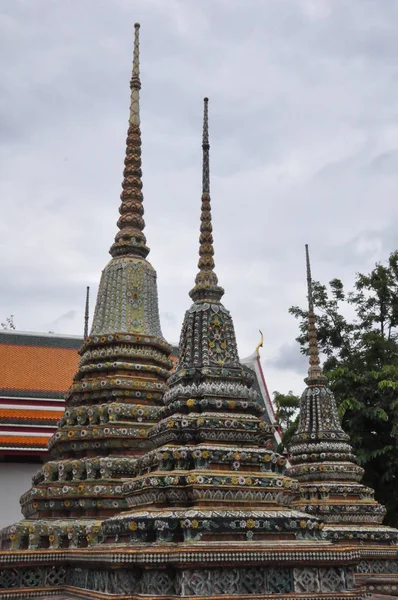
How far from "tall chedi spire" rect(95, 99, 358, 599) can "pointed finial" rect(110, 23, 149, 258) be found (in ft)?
15.4

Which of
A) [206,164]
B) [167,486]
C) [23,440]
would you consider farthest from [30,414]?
[167,486]

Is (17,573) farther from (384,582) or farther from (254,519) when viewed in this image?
(384,582)

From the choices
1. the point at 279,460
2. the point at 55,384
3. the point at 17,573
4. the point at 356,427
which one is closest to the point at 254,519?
the point at 279,460

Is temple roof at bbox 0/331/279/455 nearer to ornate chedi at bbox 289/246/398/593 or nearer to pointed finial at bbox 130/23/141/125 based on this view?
ornate chedi at bbox 289/246/398/593

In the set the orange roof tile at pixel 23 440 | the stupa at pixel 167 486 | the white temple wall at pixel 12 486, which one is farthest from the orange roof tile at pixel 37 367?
the stupa at pixel 167 486

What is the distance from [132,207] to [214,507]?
7.76 m

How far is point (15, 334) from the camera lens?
24.4 meters

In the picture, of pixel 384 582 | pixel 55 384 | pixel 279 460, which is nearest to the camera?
pixel 279 460

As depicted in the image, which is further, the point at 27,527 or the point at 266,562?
the point at 27,527

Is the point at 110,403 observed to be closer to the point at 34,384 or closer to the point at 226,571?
the point at 226,571

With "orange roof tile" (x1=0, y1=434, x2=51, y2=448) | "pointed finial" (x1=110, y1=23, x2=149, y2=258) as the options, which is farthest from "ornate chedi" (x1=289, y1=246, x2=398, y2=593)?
"orange roof tile" (x1=0, y1=434, x2=51, y2=448)

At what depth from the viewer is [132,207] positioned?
13.9 metres

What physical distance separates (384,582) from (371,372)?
9.53 metres

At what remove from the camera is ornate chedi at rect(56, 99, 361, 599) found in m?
6.91
